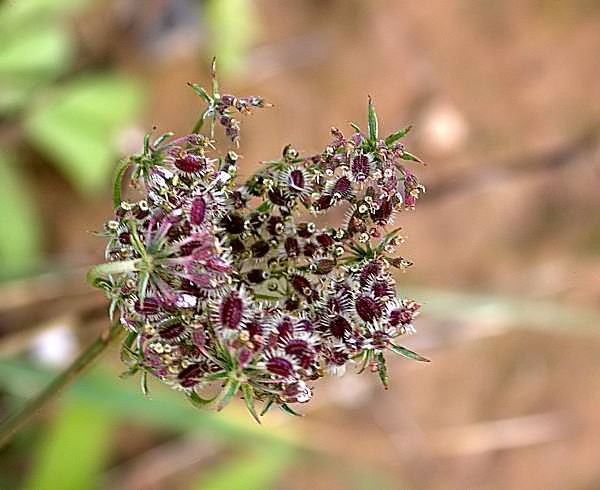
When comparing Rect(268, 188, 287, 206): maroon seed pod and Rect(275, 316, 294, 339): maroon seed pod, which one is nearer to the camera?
Rect(275, 316, 294, 339): maroon seed pod

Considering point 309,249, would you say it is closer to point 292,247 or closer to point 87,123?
point 292,247

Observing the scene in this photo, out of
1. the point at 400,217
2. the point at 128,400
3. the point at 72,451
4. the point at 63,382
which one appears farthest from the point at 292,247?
the point at 400,217

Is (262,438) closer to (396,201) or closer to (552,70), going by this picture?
(396,201)

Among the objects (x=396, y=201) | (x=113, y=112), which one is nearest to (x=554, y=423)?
(x=113, y=112)

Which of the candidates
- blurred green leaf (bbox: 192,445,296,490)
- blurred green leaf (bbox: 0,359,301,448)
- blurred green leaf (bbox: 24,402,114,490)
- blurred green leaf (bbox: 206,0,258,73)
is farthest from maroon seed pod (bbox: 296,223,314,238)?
blurred green leaf (bbox: 192,445,296,490)

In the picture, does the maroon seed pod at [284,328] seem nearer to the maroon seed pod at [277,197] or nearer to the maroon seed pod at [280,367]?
the maroon seed pod at [280,367]

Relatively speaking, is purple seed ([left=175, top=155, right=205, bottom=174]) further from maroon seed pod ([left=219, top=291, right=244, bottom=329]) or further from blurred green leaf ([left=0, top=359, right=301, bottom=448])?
blurred green leaf ([left=0, top=359, right=301, bottom=448])
